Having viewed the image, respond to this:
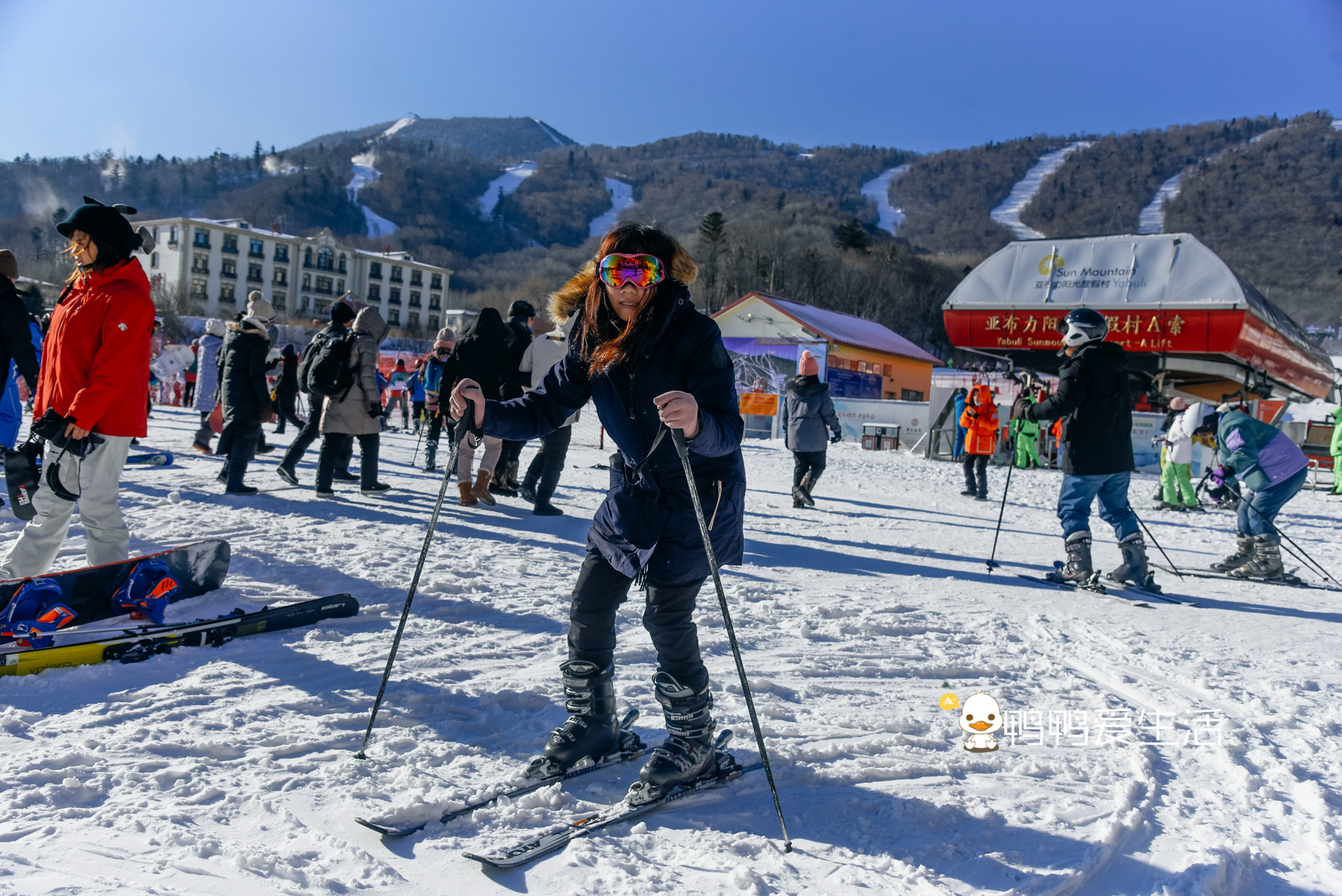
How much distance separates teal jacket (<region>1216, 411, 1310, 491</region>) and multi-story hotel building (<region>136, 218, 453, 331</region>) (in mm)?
76838

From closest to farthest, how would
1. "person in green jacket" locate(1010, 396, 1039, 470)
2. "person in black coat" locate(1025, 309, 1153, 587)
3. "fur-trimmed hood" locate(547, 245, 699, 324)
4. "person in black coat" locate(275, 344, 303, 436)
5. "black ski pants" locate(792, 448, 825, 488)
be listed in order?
"fur-trimmed hood" locate(547, 245, 699, 324)
"person in black coat" locate(1025, 309, 1153, 587)
"person in black coat" locate(275, 344, 303, 436)
"black ski pants" locate(792, 448, 825, 488)
"person in green jacket" locate(1010, 396, 1039, 470)

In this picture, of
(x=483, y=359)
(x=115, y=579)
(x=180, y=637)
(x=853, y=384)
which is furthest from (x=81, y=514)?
(x=853, y=384)

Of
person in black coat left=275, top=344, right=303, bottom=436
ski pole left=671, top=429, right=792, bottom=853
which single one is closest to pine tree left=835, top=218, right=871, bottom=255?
person in black coat left=275, top=344, right=303, bottom=436

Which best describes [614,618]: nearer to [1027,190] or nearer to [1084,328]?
[1084,328]

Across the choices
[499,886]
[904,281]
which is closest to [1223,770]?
[499,886]

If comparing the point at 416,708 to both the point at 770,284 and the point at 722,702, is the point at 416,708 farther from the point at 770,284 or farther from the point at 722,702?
the point at 770,284

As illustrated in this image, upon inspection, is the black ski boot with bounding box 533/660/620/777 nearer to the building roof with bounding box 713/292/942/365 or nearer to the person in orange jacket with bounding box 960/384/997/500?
the person in orange jacket with bounding box 960/384/997/500

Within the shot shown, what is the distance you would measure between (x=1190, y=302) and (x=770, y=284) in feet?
174

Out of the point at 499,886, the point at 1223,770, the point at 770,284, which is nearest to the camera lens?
the point at 499,886

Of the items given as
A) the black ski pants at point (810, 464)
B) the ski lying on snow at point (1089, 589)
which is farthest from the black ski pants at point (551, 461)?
the ski lying on snow at point (1089, 589)

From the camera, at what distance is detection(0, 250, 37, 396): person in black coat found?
466 cm

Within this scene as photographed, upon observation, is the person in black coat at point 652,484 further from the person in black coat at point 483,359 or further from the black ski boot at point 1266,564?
the black ski boot at point 1266,564

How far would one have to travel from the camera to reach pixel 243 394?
6.82m

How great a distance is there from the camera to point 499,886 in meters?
1.94
